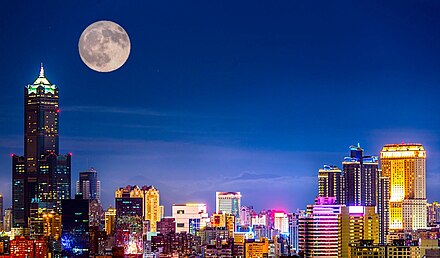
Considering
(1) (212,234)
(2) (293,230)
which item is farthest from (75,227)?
(2) (293,230)

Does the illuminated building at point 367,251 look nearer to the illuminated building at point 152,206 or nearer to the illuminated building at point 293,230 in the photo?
the illuminated building at point 293,230

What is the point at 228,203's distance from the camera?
1794 centimetres

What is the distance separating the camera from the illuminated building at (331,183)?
1700cm

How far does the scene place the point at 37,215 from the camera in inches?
676

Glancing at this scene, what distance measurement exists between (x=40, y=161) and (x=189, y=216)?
3425mm

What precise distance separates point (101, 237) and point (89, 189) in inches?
107

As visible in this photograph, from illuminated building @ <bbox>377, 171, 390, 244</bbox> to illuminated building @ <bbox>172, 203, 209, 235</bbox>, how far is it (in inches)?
110

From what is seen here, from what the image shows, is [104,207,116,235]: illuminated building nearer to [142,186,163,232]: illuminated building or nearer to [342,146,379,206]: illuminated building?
[142,186,163,232]: illuminated building

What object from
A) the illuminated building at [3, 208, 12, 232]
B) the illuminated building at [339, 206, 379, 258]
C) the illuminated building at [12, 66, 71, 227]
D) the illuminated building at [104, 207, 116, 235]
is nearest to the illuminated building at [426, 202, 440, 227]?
the illuminated building at [339, 206, 379, 258]

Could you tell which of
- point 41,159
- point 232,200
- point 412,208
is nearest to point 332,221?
point 232,200

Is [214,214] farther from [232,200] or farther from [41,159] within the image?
[41,159]

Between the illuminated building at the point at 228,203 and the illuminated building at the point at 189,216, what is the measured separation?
26 cm

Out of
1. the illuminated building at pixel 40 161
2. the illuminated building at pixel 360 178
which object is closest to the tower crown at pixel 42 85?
the illuminated building at pixel 40 161

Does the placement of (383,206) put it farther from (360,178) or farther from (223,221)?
(223,221)
